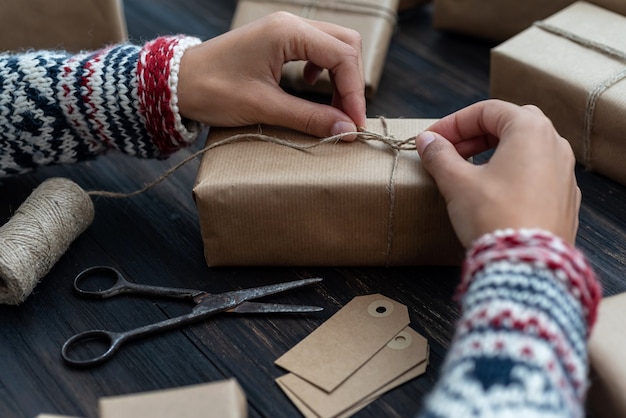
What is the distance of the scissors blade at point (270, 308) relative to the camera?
76 cm

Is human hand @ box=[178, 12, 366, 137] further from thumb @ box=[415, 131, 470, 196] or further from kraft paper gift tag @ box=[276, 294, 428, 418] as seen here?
kraft paper gift tag @ box=[276, 294, 428, 418]

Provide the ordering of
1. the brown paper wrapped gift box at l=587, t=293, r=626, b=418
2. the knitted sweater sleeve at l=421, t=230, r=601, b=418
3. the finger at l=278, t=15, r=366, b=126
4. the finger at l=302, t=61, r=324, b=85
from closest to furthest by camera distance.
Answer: the knitted sweater sleeve at l=421, t=230, r=601, b=418
the brown paper wrapped gift box at l=587, t=293, r=626, b=418
the finger at l=278, t=15, r=366, b=126
the finger at l=302, t=61, r=324, b=85

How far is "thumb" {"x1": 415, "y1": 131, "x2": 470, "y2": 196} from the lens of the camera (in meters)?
0.72

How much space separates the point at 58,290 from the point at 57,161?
18cm

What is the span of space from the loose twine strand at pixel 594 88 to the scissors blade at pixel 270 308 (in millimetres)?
403

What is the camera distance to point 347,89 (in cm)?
84

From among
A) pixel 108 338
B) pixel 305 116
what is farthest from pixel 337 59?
pixel 108 338

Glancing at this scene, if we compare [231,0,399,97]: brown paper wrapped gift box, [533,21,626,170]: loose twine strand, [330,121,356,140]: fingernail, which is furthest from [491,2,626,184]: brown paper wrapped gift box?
[330,121,356,140]: fingernail

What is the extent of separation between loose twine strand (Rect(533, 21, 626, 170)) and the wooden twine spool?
588mm

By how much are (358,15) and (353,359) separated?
585 mm

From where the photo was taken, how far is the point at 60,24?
1065mm

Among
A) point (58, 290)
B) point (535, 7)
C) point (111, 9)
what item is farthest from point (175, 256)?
point (535, 7)

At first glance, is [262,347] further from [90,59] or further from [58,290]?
[90,59]

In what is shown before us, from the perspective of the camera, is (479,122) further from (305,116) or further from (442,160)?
(305,116)
